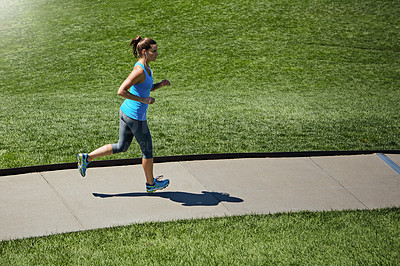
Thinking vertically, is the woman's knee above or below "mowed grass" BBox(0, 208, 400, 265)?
above

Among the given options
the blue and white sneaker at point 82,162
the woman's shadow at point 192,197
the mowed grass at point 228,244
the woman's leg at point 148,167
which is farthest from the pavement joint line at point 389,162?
the blue and white sneaker at point 82,162

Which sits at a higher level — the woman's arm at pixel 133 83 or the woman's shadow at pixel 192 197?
the woman's arm at pixel 133 83

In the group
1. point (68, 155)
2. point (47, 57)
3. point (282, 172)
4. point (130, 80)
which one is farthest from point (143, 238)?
point (47, 57)

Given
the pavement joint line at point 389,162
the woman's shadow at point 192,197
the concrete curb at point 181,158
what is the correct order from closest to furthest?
the woman's shadow at point 192,197, the concrete curb at point 181,158, the pavement joint line at point 389,162

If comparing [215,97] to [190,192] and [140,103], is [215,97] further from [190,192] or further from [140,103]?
[140,103]

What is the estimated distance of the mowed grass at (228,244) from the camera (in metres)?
3.97

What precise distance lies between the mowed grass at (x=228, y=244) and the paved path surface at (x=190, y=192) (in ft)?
0.85

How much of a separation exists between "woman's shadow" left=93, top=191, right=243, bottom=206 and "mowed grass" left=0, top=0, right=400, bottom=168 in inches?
70.7

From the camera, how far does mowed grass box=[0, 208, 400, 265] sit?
3971 mm

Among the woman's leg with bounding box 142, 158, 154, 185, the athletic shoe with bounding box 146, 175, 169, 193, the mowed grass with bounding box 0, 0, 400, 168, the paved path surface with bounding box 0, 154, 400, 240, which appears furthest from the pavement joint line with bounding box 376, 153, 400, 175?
the woman's leg with bounding box 142, 158, 154, 185

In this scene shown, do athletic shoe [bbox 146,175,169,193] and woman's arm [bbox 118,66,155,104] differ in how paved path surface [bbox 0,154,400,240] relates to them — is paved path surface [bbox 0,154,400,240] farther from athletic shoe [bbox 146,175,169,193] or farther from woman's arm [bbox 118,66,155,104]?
woman's arm [bbox 118,66,155,104]

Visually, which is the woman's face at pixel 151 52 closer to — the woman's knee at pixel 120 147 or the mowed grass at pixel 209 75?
the woman's knee at pixel 120 147

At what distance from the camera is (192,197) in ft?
17.7

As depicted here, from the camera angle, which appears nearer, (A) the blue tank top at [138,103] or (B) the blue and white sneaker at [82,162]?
(A) the blue tank top at [138,103]
